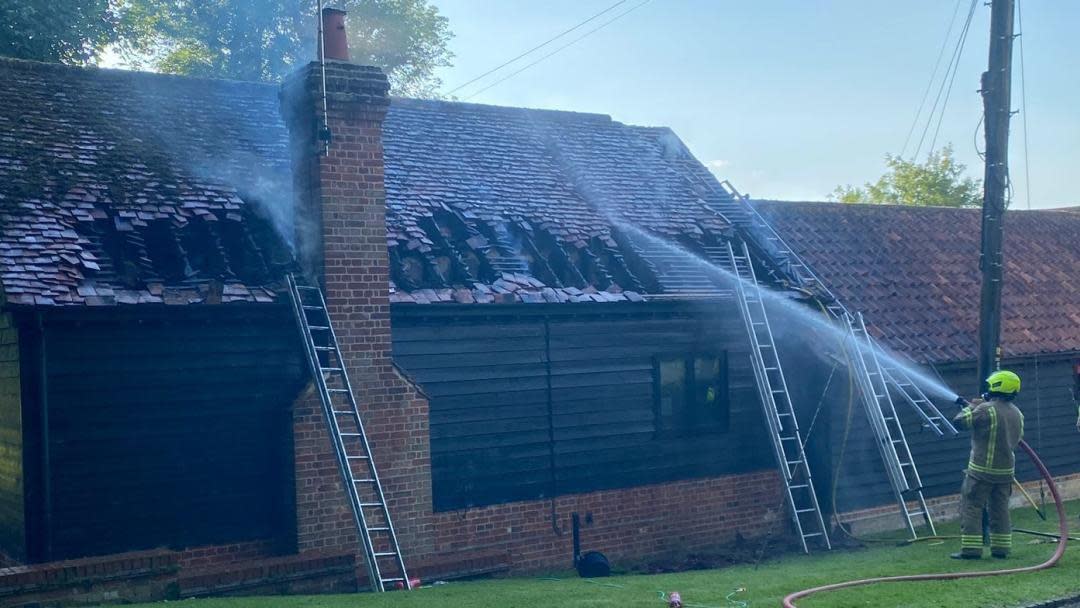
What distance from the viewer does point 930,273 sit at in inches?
774

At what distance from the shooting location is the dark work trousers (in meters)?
11.9

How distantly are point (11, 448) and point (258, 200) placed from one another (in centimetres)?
A: 385

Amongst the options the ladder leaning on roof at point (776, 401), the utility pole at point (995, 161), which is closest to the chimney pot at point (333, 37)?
the ladder leaning on roof at point (776, 401)

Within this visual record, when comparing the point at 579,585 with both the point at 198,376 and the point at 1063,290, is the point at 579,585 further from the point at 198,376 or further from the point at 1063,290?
the point at 1063,290

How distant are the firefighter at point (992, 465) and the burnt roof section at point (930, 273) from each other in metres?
4.93

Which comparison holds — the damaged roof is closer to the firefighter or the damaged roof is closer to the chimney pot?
the chimney pot

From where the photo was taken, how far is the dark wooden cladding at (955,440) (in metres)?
16.4

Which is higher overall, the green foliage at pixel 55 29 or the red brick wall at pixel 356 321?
the green foliage at pixel 55 29

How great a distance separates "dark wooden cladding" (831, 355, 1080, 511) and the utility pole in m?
2.18

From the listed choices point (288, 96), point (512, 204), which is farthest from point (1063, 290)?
point (288, 96)

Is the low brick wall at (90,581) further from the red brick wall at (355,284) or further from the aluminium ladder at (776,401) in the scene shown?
the aluminium ladder at (776,401)

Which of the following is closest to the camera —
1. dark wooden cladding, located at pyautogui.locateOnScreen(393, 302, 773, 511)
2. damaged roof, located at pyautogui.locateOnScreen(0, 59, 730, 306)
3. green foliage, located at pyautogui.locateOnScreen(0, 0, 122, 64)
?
damaged roof, located at pyautogui.locateOnScreen(0, 59, 730, 306)

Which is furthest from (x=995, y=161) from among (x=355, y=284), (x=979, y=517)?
(x=355, y=284)

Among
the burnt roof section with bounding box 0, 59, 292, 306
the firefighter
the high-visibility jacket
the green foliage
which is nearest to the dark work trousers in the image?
the firefighter
